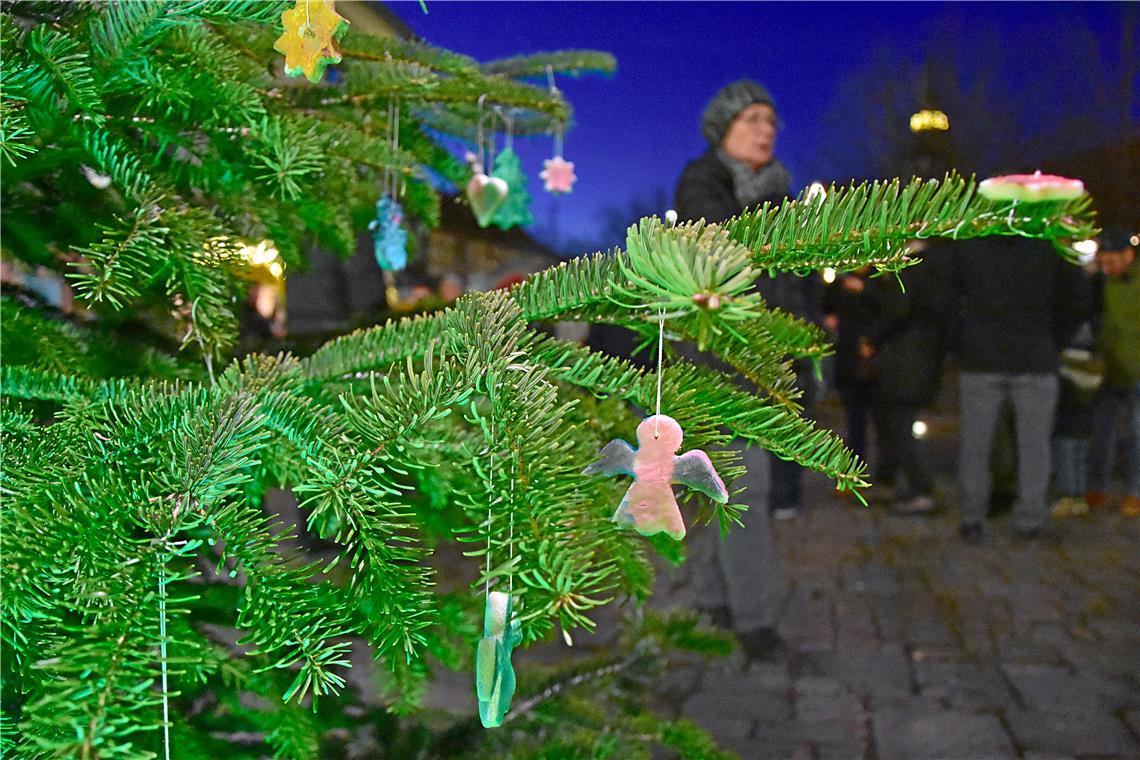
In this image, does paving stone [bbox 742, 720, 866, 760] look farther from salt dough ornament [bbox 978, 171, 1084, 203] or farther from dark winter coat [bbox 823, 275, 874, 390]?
dark winter coat [bbox 823, 275, 874, 390]

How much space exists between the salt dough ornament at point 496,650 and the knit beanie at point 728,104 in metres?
2.01

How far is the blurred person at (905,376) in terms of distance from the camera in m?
4.29

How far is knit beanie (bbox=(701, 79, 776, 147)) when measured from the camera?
229 centimetres

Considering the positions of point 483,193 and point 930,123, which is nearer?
point 483,193

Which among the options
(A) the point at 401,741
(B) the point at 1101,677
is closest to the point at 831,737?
(B) the point at 1101,677

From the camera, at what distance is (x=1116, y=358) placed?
4.43 meters

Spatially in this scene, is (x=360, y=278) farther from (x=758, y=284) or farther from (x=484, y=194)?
(x=758, y=284)

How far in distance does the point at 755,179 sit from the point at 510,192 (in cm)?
63

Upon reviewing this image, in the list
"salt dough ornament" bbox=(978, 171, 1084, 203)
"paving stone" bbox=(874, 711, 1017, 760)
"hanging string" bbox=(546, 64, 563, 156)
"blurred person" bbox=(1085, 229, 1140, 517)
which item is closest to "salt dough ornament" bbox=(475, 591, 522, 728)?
"salt dough ornament" bbox=(978, 171, 1084, 203)

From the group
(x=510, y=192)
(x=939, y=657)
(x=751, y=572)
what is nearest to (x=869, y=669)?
(x=939, y=657)

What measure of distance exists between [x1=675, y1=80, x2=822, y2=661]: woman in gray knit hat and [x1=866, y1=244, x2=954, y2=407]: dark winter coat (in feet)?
3.76

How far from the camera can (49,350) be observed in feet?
2.63

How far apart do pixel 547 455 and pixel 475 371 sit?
0.06 metres

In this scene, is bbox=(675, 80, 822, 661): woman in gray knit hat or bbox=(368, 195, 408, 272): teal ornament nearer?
bbox=(368, 195, 408, 272): teal ornament
